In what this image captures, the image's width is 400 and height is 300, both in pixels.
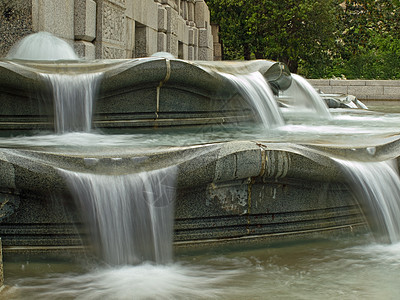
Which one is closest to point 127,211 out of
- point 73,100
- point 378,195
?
point 378,195

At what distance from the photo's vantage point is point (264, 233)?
415 cm

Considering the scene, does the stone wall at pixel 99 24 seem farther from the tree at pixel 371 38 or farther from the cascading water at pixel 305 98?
the tree at pixel 371 38

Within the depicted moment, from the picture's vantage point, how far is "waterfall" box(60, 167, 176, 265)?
12.0ft

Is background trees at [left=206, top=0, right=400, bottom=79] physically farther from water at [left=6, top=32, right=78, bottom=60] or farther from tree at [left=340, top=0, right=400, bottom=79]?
water at [left=6, top=32, right=78, bottom=60]

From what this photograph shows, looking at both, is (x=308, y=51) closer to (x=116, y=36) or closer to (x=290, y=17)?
(x=290, y=17)

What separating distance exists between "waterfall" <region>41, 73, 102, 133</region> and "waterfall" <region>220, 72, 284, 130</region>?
155 centimetres

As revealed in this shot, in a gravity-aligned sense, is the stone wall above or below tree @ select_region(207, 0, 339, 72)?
below

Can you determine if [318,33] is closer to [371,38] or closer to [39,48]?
[371,38]

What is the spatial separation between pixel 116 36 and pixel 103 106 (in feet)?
19.6

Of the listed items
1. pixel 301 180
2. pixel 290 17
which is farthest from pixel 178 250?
pixel 290 17

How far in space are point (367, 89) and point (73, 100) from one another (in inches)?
682

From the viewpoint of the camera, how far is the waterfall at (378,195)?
4.27m

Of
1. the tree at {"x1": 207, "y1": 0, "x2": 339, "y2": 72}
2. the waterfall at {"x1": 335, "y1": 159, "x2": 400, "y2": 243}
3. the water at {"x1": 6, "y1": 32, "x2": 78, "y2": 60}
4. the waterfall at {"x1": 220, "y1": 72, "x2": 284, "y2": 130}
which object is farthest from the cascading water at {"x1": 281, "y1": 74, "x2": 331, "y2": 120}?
the tree at {"x1": 207, "y1": 0, "x2": 339, "y2": 72}

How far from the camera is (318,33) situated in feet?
95.2
